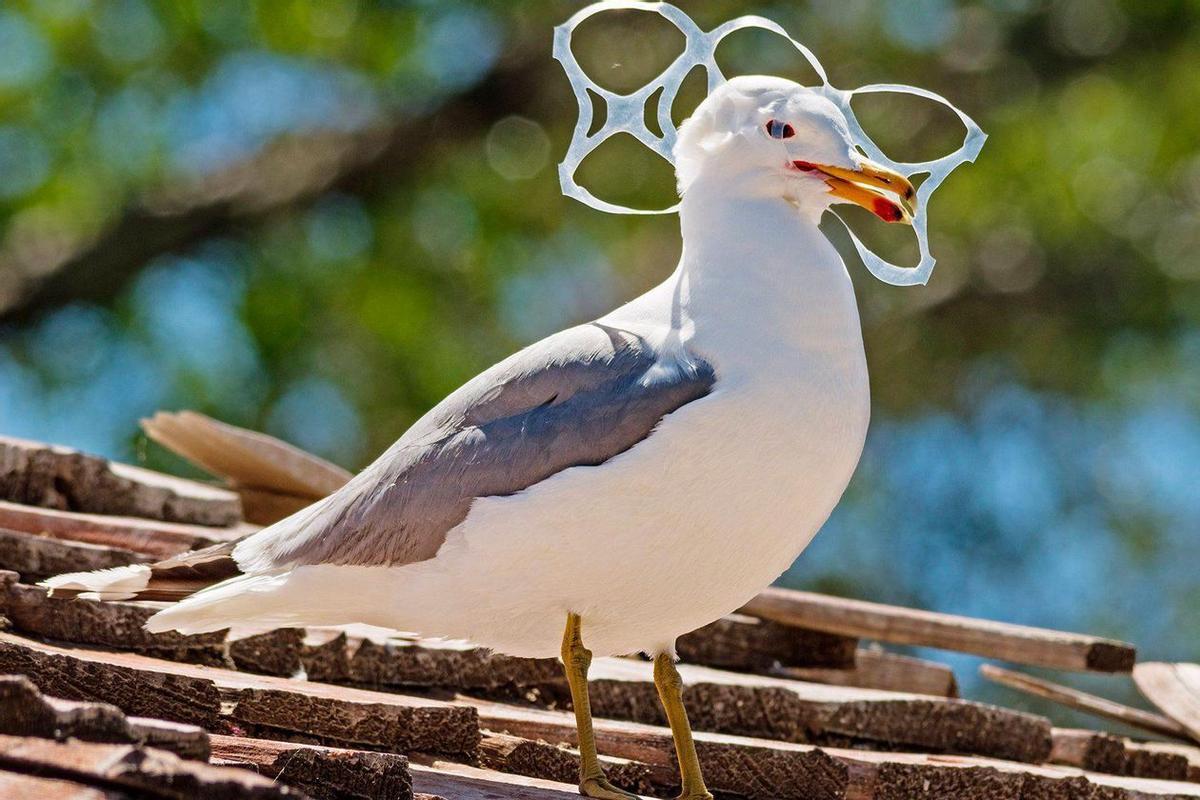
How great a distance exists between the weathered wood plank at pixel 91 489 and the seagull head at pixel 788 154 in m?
1.42

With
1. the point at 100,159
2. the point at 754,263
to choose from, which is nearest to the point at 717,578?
the point at 754,263

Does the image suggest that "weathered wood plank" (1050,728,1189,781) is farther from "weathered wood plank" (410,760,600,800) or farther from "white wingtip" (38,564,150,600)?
"white wingtip" (38,564,150,600)

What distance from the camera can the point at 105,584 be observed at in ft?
8.01

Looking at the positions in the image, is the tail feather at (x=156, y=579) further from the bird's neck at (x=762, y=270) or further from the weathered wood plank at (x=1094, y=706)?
the weathered wood plank at (x=1094, y=706)

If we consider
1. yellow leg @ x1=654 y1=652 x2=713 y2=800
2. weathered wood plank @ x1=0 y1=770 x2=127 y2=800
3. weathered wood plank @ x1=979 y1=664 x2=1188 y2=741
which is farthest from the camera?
weathered wood plank @ x1=979 y1=664 x2=1188 y2=741

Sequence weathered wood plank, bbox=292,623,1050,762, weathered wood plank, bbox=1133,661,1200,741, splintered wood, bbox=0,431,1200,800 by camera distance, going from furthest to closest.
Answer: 1. weathered wood plank, bbox=1133,661,1200,741
2. weathered wood plank, bbox=292,623,1050,762
3. splintered wood, bbox=0,431,1200,800

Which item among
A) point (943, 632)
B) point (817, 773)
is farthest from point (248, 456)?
point (817, 773)

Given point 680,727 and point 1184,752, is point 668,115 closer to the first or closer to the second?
point 680,727

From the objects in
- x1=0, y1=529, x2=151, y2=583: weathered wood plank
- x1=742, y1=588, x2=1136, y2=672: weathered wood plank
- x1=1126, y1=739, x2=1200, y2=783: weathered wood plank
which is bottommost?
x1=1126, y1=739, x2=1200, y2=783: weathered wood plank

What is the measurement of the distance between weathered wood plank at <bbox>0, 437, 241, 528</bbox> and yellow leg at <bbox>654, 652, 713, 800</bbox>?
1.32 m

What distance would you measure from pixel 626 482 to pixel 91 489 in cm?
146

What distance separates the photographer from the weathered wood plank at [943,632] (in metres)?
3.42

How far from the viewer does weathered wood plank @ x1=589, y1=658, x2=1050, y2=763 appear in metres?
2.90

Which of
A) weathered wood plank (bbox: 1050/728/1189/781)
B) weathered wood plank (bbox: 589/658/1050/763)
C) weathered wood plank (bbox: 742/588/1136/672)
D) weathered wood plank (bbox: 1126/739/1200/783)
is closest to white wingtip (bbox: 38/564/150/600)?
weathered wood plank (bbox: 589/658/1050/763)
